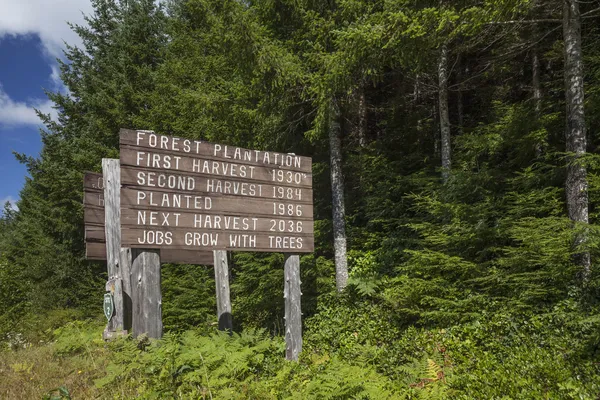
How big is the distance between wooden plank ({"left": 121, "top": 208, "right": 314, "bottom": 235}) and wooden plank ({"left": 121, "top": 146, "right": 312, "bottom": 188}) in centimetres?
64

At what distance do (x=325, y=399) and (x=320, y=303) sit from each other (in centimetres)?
579

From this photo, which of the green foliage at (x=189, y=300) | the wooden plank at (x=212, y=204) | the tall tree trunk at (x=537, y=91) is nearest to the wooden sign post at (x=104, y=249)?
the wooden plank at (x=212, y=204)

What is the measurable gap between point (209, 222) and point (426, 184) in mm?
6108

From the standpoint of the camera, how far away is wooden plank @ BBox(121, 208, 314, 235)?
6.05m

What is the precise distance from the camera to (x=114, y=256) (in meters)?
8.15

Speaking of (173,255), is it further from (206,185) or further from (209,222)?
(206,185)

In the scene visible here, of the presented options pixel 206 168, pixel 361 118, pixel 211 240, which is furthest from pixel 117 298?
pixel 361 118

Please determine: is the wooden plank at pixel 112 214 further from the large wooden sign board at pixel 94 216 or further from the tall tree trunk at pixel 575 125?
the tall tree trunk at pixel 575 125

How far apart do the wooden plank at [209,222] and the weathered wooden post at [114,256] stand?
1802 mm

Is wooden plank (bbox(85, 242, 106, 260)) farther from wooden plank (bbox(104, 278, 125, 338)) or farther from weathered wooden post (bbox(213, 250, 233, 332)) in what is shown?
weathered wooden post (bbox(213, 250, 233, 332))

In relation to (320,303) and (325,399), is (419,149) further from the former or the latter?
(325,399)

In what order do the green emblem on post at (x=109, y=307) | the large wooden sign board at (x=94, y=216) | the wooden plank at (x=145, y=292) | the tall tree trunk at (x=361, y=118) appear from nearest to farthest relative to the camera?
the wooden plank at (x=145, y=292), the green emblem on post at (x=109, y=307), the large wooden sign board at (x=94, y=216), the tall tree trunk at (x=361, y=118)

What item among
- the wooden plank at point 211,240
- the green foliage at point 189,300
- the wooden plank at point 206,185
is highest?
the wooden plank at point 206,185

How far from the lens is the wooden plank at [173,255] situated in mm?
8464
